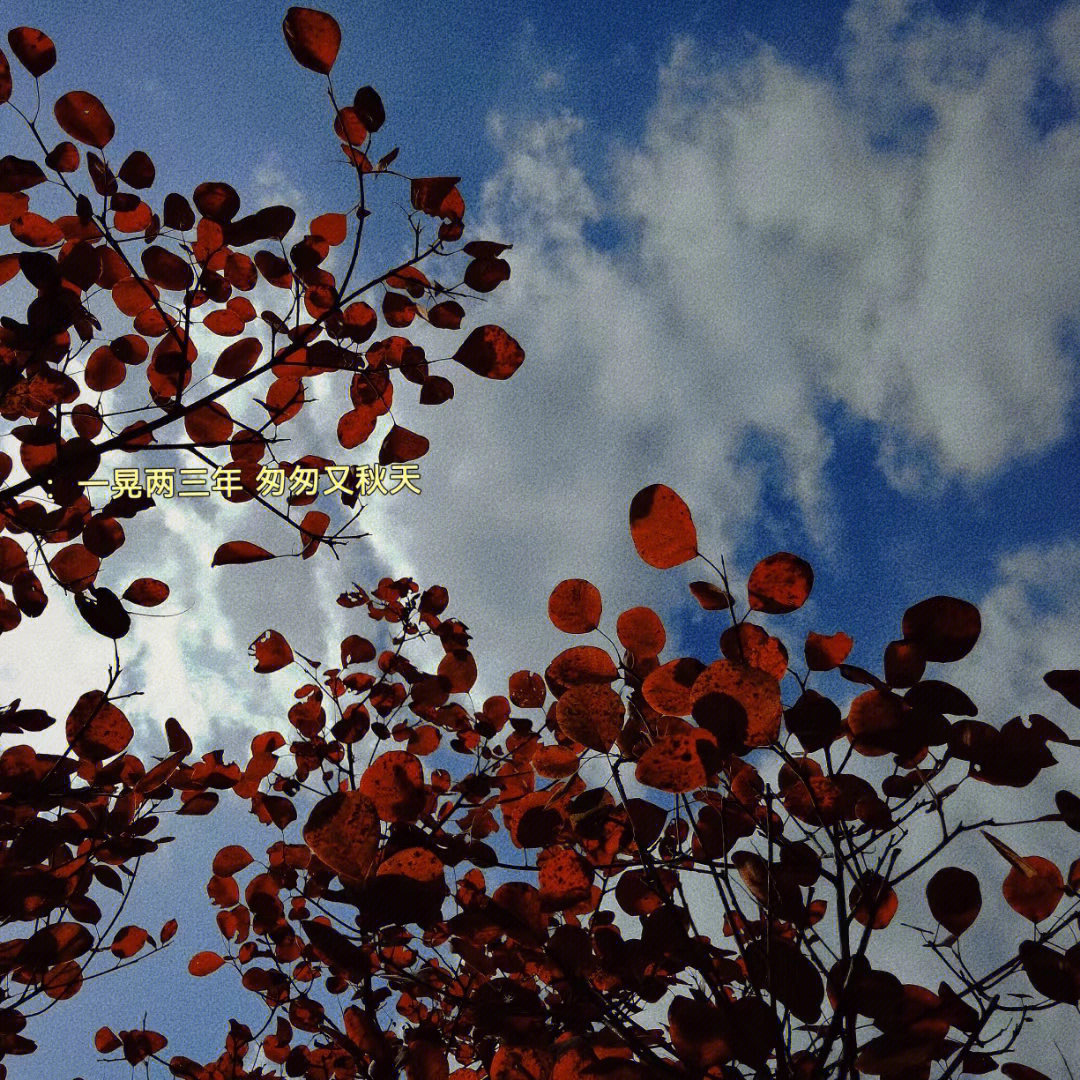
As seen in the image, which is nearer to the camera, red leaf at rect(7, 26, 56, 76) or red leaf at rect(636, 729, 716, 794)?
red leaf at rect(636, 729, 716, 794)

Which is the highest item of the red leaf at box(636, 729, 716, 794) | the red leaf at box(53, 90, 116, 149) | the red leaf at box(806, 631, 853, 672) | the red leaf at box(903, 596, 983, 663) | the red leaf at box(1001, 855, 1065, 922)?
the red leaf at box(53, 90, 116, 149)

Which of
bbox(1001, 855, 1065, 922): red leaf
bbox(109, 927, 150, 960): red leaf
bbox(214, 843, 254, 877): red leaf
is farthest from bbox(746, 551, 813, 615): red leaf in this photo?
bbox(109, 927, 150, 960): red leaf

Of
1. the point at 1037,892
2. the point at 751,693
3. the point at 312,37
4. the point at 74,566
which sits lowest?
the point at 1037,892

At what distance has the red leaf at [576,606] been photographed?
2176 mm

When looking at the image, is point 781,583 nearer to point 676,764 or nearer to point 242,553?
point 676,764

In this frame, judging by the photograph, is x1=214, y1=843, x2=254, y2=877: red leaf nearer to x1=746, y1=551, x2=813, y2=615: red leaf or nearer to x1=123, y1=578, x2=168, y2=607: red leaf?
x1=123, y1=578, x2=168, y2=607: red leaf

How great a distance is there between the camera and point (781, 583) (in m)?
1.91

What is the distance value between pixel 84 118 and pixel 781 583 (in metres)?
2.74

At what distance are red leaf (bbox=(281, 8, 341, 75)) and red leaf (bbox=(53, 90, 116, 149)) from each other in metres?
0.73

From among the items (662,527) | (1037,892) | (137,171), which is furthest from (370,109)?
(1037,892)

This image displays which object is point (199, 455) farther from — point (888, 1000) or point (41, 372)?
point (888, 1000)

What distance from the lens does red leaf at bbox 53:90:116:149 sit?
2.30m

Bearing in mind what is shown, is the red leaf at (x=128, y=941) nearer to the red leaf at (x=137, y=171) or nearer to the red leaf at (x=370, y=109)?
the red leaf at (x=137, y=171)

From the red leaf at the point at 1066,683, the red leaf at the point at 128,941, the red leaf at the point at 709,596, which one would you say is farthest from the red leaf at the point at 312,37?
the red leaf at the point at 128,941
